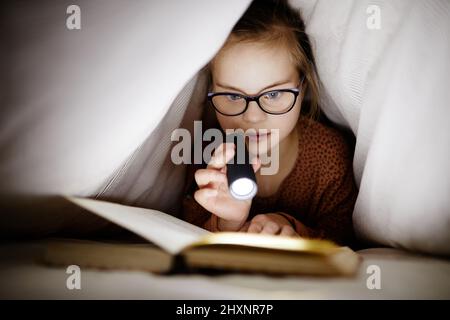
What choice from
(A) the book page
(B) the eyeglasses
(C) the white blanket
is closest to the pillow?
(C) the white blanket

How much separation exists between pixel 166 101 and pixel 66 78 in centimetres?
16

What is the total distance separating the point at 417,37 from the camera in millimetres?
538

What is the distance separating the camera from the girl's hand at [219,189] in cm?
68

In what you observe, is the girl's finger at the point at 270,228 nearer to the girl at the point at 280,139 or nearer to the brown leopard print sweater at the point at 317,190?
the girl at the point at 280,139

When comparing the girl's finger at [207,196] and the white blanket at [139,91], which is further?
the girl's finger at [207,196]

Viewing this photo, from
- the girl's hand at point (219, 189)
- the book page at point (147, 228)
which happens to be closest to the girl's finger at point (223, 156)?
the girl's hand at point (219, 189)

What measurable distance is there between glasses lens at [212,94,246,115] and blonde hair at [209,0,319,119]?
0.07 m

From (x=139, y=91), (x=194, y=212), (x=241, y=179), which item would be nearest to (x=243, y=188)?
(x=241, y=179)

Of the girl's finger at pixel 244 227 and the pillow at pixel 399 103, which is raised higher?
the pillow at pixel 399 103

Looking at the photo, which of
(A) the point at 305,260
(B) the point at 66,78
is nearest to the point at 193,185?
(B) the point at 66,78

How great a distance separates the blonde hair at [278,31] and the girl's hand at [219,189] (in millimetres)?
239

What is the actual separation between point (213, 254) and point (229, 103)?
448mm

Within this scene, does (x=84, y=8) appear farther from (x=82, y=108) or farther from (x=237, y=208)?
(x=237, y=208)
